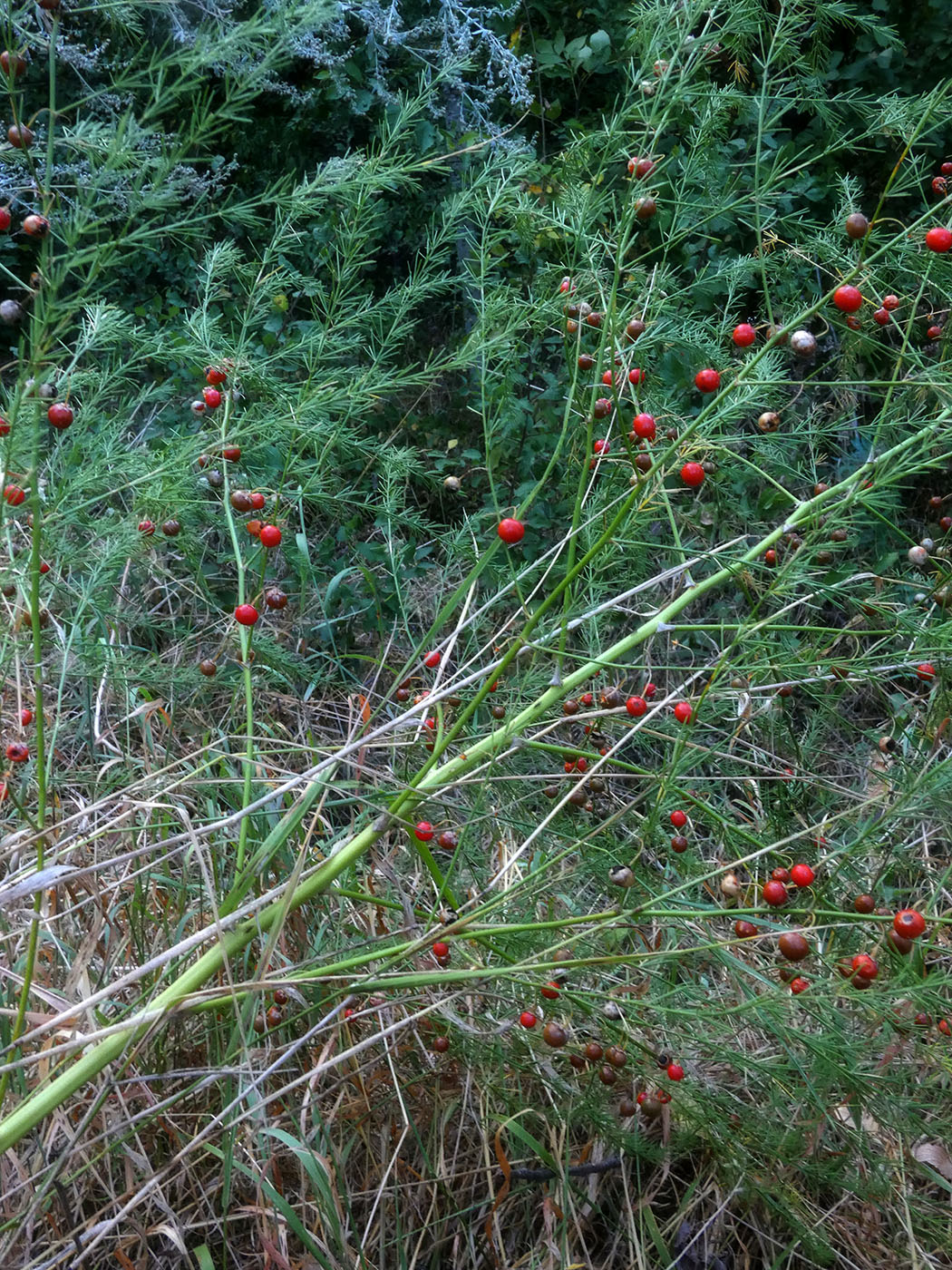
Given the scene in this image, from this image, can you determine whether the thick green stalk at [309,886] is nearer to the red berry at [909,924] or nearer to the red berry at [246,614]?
the red berry at [246,614]

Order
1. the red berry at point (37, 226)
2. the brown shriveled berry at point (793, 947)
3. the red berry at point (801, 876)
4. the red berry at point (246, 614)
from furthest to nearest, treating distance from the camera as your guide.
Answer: the red berry at point (246, 614)
the red berry at point (801, 876)
the brown shriveled berry at point (793, 947)
the red berry at point (37, 226)

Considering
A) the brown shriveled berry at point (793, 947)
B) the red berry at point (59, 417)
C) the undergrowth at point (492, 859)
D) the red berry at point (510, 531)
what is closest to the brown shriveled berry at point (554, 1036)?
the undergrowth at point (492, 859)

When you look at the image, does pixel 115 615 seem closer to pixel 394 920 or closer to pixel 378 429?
pixel 394 920

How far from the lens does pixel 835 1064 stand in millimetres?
1428

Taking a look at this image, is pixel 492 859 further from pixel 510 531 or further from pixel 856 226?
pixel 856 226

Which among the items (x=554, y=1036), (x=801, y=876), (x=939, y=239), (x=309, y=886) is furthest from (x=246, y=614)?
(x=939, y=239)

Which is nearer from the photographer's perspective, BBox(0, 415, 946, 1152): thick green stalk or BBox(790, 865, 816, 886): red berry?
BBox(0, 415, 946, 1152): thick green stalk

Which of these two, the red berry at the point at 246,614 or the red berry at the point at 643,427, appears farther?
the red berry at the point at 246,614

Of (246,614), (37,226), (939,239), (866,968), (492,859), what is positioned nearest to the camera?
(37,226)

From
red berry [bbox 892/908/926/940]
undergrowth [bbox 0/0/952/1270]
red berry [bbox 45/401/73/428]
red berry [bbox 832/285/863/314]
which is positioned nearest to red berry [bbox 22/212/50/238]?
undergrowth [bbox 0/0/952/1270]

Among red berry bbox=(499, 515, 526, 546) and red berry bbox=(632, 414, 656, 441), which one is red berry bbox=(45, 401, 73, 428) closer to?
red berry bbox=(499, 515, 526, 546)

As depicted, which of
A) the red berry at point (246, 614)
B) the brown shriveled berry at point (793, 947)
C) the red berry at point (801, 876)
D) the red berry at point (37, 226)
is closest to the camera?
the red berry at point (37, 226)

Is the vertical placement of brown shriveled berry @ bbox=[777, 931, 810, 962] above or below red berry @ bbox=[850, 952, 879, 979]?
above

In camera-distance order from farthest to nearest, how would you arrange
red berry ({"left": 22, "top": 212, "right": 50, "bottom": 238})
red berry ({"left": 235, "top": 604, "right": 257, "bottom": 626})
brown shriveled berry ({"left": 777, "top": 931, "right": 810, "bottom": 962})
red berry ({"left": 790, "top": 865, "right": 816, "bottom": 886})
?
red berry ({"left": 235, "top": 604, "right": 257, "bottom": 626}), red berry ({"left": 790, "top": 865, "right": 816, "bottom": 886}), brown shriveled berry ({"left": 777, "top": 931, "right": 810, "bottom": 962}), red berry ({"left": 22, "top": 212, "right": 50, "bottom": 238})
